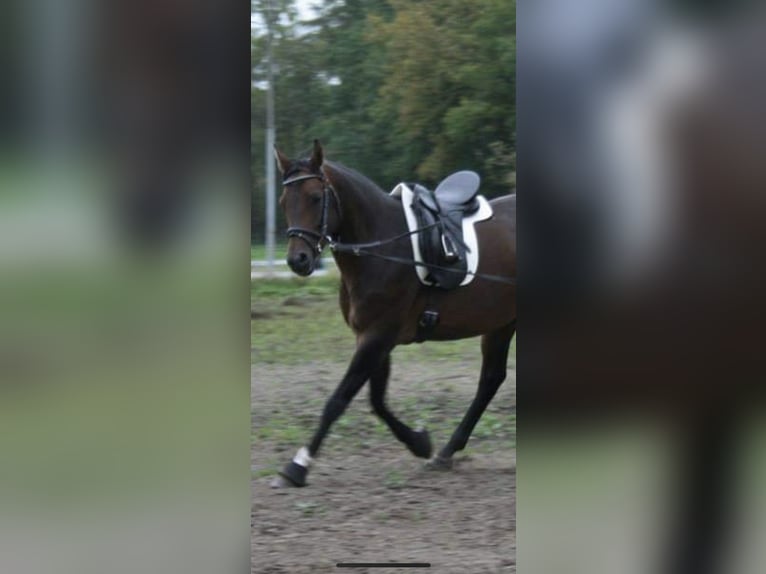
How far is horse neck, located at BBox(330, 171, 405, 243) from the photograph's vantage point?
8.92 ft

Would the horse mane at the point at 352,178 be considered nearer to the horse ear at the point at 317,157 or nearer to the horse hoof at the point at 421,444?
the horse ear at the point at 317,157

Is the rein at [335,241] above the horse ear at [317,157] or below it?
below

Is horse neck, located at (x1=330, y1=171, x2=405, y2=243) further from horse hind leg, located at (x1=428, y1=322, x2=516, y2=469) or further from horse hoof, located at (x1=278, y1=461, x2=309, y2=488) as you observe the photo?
horse hoof, located at (x1=278, y1=461, x2=309, y2=488)

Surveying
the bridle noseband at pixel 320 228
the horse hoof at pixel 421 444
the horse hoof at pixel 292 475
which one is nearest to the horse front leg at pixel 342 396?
the horse hoof at pixel 292 475

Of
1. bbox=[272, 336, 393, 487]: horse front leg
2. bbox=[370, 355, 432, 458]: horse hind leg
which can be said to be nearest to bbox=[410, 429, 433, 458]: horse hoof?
bbox=[370, 355, 432, 458]: horse hind leg

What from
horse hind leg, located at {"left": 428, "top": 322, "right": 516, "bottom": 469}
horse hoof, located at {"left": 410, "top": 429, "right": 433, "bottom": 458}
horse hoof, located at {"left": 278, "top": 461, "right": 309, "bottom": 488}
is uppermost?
horse hind leg, located at {"left": 428, "top": 322, "right": 516, "bottom": 469}

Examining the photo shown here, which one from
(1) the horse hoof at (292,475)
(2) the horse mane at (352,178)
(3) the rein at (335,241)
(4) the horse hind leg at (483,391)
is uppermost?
(2) the horse mane at (352,178)

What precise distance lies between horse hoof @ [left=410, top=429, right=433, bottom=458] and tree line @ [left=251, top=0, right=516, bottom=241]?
0.70 m

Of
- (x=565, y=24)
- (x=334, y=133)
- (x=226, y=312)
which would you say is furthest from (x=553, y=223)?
(x=334, y=133)

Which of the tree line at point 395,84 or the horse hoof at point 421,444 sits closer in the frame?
the tree line at point 395,84

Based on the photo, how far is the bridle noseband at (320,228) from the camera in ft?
8.56

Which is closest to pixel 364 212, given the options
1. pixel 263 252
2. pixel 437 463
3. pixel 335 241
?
pixel 335 241

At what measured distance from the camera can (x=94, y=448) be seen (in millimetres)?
1968

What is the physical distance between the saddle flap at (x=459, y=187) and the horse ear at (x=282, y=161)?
0.42 m
